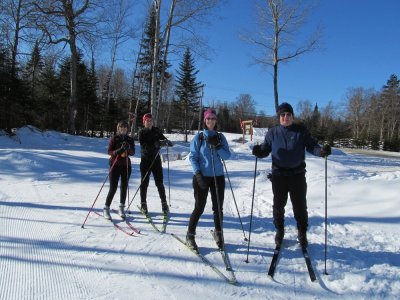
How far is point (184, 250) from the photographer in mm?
4422

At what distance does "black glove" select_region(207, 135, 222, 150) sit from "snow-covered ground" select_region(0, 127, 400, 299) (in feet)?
4.60

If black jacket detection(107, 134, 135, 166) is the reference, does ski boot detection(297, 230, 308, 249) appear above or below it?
below

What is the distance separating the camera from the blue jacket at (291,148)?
13.8 feet

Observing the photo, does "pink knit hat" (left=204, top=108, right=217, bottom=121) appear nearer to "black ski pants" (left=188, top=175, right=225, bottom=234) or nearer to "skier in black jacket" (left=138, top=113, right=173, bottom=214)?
"black ski pants" (left=188, top=175, right=225, bottom=234)

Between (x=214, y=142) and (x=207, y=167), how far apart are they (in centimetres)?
36

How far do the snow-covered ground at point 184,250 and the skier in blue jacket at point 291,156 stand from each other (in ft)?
2.45

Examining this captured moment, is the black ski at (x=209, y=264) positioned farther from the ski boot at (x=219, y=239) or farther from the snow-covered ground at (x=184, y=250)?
the ski boot at (x=219, y=239)

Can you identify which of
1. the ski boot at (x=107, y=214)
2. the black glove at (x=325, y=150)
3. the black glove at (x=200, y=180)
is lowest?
the ski boot at (x=107, y=214)

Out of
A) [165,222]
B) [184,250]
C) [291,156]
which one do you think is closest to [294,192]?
[291,156]

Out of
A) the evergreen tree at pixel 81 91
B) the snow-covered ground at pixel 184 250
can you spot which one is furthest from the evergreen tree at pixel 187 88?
the snow-covered ground at pixel 184 250

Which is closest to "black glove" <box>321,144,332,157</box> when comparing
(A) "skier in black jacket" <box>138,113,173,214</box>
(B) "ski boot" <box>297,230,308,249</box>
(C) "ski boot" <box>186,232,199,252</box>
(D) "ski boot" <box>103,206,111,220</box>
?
(B) "ski boot" <box>297,230,308,249</box>

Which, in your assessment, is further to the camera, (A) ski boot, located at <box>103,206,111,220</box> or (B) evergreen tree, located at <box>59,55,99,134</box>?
(B) evergreen tree, located at <box>59,55,99,134</box>

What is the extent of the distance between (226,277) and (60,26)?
2043 centimetres

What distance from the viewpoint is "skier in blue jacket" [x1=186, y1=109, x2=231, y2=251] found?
4340 millimetres
